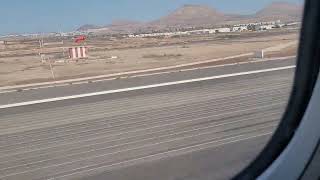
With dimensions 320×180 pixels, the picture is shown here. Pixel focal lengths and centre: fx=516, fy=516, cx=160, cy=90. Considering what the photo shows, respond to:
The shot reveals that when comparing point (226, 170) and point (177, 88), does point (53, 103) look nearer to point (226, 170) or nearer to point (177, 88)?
point (177, 88)

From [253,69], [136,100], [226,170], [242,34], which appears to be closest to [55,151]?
[226,170]

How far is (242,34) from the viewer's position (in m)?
59.6

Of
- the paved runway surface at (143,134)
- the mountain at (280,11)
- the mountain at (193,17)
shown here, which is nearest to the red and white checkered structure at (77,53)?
the paved runway surface at (143,134)

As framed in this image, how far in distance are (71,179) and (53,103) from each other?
22.4 feet

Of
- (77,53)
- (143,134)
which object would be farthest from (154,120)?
(77,53)

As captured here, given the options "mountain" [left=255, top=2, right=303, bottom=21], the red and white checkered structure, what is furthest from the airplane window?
the red and white checkered structure

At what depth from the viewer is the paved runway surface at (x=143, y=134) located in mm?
6043

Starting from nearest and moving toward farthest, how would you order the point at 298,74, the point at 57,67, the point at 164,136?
the point at 298,74, the point at 164,136, the point at 57,67

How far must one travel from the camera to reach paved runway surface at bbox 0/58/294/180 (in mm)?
6043

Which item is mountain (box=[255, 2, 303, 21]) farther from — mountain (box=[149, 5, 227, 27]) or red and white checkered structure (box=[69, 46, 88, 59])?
red and white checkered structure (box=[69, 46, 88, 59])

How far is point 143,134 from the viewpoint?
26.7 feet

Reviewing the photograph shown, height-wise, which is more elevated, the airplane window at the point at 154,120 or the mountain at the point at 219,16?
the mountain at the point at 219,16

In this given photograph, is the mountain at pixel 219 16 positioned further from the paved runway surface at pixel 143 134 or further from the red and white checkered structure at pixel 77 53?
the red and white checkered structure at pixel 77 53

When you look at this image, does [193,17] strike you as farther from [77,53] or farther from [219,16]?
[77,53]
